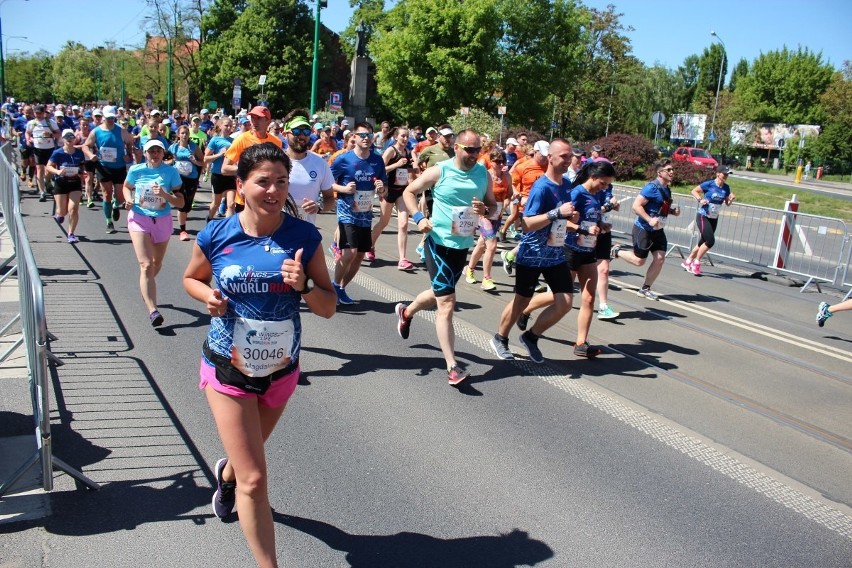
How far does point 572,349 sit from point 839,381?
8.43 feet

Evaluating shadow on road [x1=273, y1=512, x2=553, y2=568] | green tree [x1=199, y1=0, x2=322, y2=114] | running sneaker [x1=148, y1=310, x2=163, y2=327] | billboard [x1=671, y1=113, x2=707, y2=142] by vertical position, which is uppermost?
green tree [x1=199, y1=0, x2=322, y2=114]

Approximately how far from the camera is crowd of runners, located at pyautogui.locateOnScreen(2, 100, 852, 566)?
127 inches

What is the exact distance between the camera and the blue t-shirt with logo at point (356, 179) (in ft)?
27.6

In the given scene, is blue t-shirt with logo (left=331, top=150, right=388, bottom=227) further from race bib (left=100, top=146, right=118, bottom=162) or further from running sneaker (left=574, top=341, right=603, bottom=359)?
race bib (left=100, top=146, right=118, bottom=162)

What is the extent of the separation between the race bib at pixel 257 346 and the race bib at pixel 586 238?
4.43 metres

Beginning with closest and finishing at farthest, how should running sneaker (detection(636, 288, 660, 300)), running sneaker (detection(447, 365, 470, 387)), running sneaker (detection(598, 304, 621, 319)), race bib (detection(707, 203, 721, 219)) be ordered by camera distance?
running sneaker (detection(447, 365, 470, 387)), running sneaker (detection(598, 304, 621, 319)), running sneaker (detection(636, 288, 660, 300)), race bib (detection(707, 203, 721, 219))

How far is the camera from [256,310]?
127 inches

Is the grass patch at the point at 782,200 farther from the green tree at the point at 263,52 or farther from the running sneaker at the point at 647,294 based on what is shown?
the green tree at the point at 263,52

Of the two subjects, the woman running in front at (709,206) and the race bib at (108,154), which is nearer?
the woman running in front at (709,206)

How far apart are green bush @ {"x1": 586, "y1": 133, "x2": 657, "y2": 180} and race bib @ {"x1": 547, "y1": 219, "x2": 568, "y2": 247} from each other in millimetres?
24635

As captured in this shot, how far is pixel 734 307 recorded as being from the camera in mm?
10414

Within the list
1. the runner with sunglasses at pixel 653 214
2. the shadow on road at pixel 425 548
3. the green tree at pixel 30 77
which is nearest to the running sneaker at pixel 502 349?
the shadow on road at pixel 425 548

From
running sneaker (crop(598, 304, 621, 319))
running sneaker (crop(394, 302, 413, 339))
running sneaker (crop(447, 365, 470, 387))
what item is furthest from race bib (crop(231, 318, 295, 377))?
→ running sneaker (crop(598, 304, 621, 319))

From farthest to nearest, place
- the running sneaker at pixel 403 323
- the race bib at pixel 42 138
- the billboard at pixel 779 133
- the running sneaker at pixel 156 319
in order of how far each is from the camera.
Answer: the billboard at pixel 779 133 → the race bib at pixel 42 138 → the running sneaker at pixel 156 319 → the running sneaker at pixel 403 323
